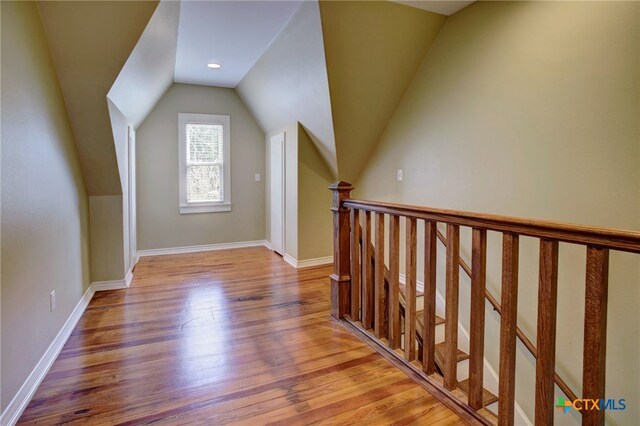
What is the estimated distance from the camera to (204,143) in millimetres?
5566

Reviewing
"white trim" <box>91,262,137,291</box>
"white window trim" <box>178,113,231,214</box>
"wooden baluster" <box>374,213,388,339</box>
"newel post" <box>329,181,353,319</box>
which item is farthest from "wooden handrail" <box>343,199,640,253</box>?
"white window trim" <box>178,113,231,214</box>

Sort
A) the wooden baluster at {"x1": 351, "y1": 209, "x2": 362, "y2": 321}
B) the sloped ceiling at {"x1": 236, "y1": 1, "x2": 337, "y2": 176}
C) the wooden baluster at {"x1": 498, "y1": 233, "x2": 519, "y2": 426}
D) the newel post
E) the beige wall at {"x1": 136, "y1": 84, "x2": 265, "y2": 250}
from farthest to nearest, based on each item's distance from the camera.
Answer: the beige wall at {"x1": 136, "y1": 84, "x2": 265, "y2": 250} < the sloped ceiling at {"x1": 236, "y1": 1, "x2": 337, "y2": 176} < the newel post < the wooden baluster at {"x1": 351, "y1": 209, "x2": 362, "y2": 321} < the wooden baluster at {"x1": 498, "y1": 233, "x2": 519, "y2": 426}

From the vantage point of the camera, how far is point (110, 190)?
357 centimetres

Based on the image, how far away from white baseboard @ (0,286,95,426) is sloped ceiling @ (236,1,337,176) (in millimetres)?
2849

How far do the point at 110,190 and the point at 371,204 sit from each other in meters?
2.68

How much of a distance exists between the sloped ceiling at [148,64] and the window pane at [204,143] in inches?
44.5

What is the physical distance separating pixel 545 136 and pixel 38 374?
3533 mm

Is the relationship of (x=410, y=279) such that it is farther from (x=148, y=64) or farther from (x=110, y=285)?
(x=110, y=285)

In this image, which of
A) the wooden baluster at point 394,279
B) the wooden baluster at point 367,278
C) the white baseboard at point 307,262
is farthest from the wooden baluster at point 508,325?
the white baseboard at point 307,262

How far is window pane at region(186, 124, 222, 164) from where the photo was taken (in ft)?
18.0

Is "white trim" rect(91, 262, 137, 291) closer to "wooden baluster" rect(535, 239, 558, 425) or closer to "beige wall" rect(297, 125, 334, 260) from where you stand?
"beige wall" rect(297, 125, 334, 260)

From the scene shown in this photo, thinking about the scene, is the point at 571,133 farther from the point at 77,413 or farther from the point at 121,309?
the point at 121,309

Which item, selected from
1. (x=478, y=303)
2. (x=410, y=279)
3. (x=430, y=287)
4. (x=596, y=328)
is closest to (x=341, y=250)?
(x=410, y=279)

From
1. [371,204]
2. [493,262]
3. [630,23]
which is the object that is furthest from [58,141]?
[630,23]
